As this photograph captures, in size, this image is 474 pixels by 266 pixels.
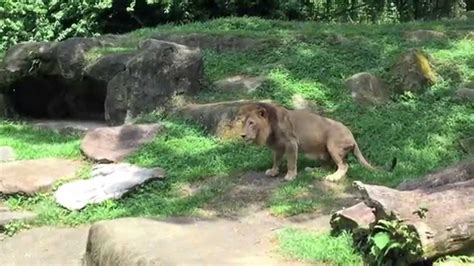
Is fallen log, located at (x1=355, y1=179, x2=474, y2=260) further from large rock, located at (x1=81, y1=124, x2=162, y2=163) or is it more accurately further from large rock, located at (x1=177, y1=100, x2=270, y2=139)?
large rock, located at (x1=81, y1=124, x2=162, y2=163)

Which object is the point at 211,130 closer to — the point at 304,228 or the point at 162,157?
the point at 162,157

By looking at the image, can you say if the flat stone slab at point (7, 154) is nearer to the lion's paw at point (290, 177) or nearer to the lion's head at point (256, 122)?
the lion's head at point (256, 122)

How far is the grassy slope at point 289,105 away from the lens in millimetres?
7590

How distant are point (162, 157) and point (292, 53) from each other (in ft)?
11.4

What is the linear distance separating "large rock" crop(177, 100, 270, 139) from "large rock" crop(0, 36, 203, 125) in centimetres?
80

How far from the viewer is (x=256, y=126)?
7727 mm

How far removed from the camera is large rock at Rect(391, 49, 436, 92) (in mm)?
10016

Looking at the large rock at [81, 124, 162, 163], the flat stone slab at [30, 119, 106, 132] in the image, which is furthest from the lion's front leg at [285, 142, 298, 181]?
the flat stone slab at [30, 119, 106, 132]

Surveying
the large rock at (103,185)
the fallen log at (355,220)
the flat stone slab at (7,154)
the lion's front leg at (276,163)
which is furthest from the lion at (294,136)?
the flat stone slab at (7,154)

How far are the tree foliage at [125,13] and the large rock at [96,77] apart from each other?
3.81 meters

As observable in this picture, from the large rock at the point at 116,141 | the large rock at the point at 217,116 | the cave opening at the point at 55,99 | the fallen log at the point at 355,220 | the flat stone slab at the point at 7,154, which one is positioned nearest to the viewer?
the fallen log at the point at 355,220

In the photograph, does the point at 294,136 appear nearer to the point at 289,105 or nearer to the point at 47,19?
the point at 289,105

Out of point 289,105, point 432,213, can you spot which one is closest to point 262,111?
point 289,105

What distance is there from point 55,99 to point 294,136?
654cm
